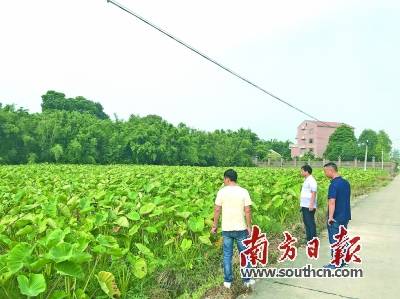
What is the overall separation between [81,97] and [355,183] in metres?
60.1

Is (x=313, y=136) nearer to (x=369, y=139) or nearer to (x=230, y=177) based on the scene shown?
(x=369, y=139)

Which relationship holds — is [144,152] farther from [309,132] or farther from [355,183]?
[309,132]

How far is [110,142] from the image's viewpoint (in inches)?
1631

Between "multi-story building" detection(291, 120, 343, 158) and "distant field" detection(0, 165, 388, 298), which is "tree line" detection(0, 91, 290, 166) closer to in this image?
"multi-story building" detection(291, 120, 343, 158)

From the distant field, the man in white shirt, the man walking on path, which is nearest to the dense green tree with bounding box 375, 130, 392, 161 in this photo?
the man in white shirt

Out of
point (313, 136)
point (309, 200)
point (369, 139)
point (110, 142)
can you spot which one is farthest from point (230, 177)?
point (313, 136)

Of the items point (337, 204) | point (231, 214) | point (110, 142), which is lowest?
point (231, 214)

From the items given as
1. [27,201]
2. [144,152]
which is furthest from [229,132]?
[27,201]

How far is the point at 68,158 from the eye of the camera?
3716 cm

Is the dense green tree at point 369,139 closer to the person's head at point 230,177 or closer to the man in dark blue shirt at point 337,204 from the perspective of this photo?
the man in dark blue shirt at point 337,204

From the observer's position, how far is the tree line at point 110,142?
35062 millimetres

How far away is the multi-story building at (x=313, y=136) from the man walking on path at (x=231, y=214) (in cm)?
7489

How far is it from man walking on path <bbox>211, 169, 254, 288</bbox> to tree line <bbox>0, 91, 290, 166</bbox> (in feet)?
106

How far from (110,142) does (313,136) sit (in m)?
49.9
